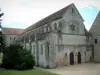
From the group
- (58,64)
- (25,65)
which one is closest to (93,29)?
(58,64)

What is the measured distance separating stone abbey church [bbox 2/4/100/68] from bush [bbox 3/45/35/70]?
14.9 feet

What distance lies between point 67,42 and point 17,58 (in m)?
12.6

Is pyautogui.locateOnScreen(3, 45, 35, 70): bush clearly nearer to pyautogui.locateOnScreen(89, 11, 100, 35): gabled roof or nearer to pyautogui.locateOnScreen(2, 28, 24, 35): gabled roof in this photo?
pyautogui.locateOnScreen(89, 11, 100, 35): gabled roof

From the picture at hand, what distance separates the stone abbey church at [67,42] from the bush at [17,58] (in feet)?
14.9

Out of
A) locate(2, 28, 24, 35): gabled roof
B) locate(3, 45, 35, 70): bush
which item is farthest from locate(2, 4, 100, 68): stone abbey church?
locate(2, 28, 24, 35): gabled roof

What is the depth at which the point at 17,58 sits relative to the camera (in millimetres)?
34906

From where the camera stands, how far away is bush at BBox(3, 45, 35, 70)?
111 feet

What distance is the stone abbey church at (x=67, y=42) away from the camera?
1464 inches

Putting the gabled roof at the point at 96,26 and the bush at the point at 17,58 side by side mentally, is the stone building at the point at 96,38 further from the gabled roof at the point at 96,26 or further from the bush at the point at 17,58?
the bush at the point at 17,58

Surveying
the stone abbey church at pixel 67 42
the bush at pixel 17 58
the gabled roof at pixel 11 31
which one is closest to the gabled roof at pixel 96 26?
the stone abbey church at pixel 67 42

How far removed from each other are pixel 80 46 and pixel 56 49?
7.55 meters

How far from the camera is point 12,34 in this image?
241 ft

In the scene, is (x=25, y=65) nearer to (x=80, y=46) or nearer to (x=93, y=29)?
(x=80, y=46)

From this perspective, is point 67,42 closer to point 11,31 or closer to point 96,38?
point 96,38
